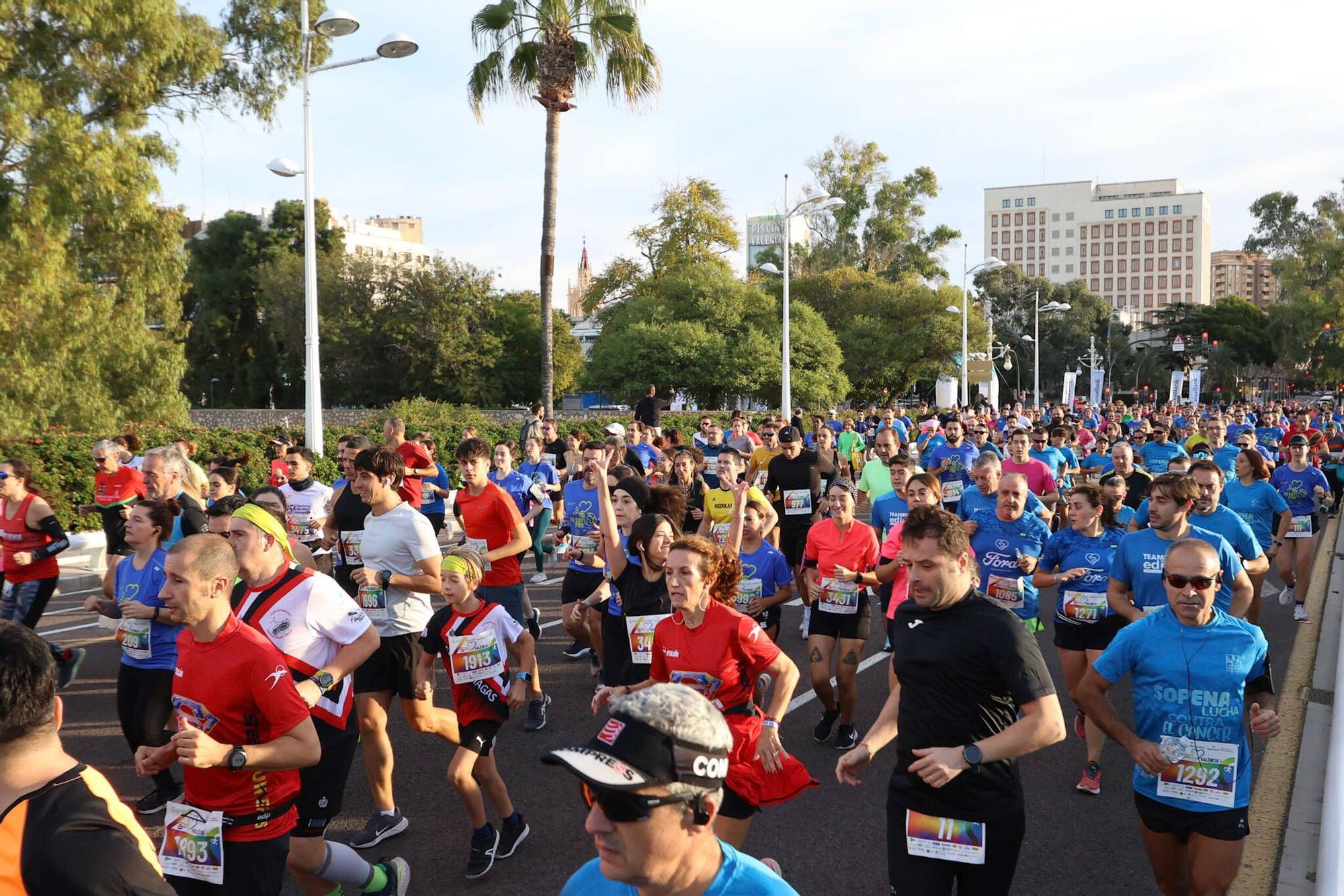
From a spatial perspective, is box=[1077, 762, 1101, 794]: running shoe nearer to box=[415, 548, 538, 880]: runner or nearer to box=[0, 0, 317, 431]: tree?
box=[415, 548, 538, 880]: runner

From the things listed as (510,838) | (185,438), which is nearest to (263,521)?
(510,838)

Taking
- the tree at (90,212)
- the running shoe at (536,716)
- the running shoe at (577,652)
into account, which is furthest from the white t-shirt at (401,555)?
the tree at (90,212)

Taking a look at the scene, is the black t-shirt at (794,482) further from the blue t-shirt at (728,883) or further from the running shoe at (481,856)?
the blue t-shirt at (728,883)

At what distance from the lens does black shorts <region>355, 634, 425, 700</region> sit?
5.41 meters

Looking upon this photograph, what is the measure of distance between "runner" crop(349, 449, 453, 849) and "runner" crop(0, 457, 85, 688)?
3445 mm

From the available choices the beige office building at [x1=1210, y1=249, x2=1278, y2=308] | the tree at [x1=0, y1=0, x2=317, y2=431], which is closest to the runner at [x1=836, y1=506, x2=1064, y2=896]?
the tree at [x1=0, y1=0, x2=317, y2=431]

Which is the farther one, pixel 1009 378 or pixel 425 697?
pixel 1009 378

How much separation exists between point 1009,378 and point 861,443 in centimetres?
7722

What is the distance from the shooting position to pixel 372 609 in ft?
→ 18.2

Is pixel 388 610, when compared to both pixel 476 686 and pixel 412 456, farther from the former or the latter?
pixel 412 456

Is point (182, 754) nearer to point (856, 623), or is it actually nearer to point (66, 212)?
point (856, 623)

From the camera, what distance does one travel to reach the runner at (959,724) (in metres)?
3.27

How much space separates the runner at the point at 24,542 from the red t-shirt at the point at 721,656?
570 cm

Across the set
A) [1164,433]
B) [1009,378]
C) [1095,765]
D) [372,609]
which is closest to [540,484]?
[372,609]
